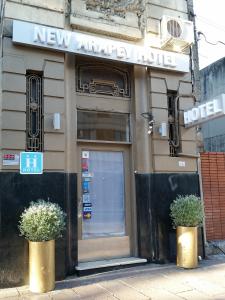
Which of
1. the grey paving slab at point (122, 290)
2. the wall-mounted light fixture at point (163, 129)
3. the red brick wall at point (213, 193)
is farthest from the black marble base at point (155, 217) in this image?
the grey paving slab at point (122, 290)

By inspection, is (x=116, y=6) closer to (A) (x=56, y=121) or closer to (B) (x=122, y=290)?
(A) (x=56, y=121)

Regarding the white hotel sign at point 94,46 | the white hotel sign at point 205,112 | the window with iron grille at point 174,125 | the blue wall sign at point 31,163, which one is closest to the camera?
the blue wall sign at point 31,163

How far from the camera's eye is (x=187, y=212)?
7203 millimetres

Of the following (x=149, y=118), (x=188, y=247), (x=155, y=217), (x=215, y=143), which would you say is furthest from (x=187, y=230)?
(x=215, y=143)

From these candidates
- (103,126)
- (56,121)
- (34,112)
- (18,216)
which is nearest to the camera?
(18,216)

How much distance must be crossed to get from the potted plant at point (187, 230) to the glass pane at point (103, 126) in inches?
74.1

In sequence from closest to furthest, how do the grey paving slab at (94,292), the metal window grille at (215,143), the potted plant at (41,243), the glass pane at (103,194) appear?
the grey paving slab at (94,292), the potted plant at (41,243), the glass pane at (103,194), the metal window grille at (215,143)

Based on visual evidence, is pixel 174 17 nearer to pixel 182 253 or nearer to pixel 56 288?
Answer: pixel 182 253

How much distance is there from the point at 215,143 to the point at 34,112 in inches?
364

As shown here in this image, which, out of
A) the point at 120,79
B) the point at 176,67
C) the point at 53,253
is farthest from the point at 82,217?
the point at 176,67

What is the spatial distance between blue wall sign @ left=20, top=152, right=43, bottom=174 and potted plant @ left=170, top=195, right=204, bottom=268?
2867 mm

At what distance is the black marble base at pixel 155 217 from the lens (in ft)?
24.7

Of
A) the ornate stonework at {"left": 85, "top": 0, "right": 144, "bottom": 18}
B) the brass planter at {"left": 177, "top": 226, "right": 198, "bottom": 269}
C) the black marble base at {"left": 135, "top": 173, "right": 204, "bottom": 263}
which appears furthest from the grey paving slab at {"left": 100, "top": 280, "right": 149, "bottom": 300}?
the ornate stonework at {"left": 85, "top": 0, "right": 144, "bottom": 18}

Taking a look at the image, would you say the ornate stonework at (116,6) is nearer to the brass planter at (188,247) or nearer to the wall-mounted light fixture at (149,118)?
the wall-mounted light fixture at (149,118)
